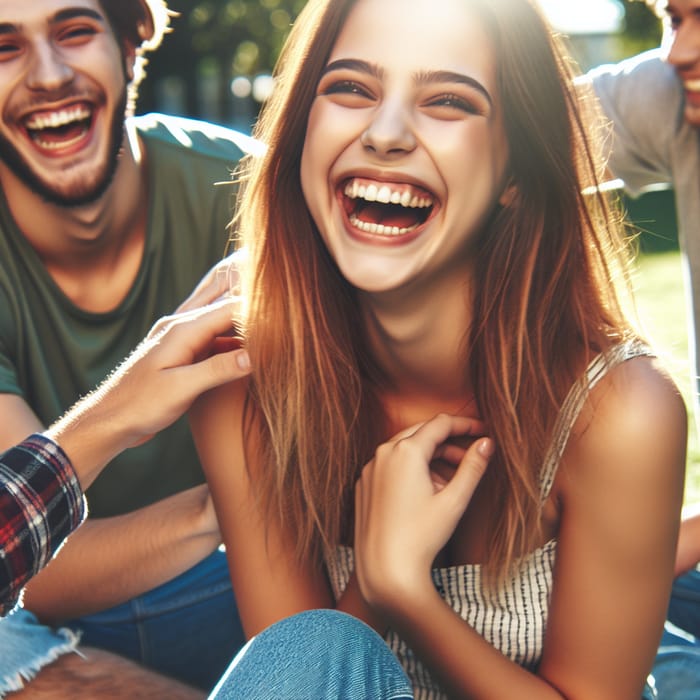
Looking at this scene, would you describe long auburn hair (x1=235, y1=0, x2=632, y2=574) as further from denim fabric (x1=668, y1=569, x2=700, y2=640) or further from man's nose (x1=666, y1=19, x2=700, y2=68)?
man's nose (x1=666, y1=19, x2=700, y2=68)

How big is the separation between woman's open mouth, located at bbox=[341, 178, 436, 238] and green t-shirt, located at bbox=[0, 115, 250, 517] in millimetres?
Result: 1168

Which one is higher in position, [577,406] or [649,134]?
[649,134]

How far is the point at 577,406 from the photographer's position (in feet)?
6.89

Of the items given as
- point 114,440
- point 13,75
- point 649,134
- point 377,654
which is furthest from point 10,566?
point 649,134

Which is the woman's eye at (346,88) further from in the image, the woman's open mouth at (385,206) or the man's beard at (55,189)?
the man's beard at (55,189)

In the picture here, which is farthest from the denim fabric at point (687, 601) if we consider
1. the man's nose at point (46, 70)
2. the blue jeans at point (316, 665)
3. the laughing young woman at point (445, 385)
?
the man's nose at point (46, 70)

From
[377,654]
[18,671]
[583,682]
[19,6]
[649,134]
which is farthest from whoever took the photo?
[649,134]

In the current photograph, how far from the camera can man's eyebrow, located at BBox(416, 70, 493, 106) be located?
2021mm

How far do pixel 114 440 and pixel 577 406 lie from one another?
100 cm

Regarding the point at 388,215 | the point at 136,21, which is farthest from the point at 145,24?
the point at 388,215

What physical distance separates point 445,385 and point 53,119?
5.05 feet

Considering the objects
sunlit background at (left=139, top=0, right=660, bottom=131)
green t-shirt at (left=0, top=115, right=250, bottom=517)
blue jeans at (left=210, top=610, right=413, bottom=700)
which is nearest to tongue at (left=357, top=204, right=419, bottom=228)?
blue jeans at (left=210, top=610, right=413, bottom=700)

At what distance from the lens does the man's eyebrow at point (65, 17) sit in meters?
3.02

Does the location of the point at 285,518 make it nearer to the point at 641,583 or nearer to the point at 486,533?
the point at 486,533
